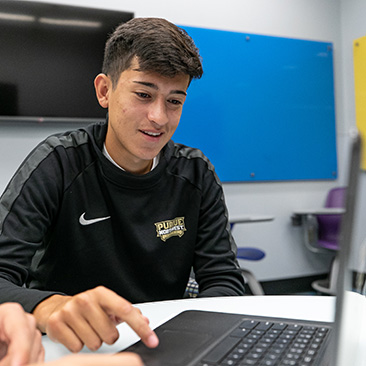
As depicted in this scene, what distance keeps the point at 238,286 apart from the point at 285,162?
221cm

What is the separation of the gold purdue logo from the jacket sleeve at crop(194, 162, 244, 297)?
69 millimetres

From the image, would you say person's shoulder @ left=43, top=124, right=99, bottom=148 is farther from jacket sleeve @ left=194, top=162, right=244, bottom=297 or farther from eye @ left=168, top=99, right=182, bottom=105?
jacket sleeve @ left=194, top=162, right=244, bottom=297

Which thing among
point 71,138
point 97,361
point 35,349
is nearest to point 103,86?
point 71,138

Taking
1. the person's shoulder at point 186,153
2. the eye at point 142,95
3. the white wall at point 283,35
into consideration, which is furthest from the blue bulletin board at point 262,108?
the eye at point 142,95

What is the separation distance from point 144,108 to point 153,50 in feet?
0.47

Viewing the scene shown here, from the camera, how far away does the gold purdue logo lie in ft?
3.73

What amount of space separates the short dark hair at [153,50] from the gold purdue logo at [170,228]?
0.39 meters

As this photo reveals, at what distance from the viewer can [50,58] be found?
2.41 metres

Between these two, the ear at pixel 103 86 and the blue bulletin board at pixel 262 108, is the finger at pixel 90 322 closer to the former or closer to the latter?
the ear at pixel 103 86

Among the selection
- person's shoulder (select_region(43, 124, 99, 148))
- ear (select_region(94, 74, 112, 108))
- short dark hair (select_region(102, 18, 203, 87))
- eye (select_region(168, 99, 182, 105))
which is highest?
short dark hair (select_region(102, 18, 203, 87))

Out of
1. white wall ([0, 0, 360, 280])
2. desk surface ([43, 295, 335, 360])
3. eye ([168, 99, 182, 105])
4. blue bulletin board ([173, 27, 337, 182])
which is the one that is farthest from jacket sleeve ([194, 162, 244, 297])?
white wall ([0, 0, 360, 280])

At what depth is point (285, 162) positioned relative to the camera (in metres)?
3.17

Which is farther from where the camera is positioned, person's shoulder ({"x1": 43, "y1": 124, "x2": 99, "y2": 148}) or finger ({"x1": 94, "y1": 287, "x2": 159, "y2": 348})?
person's shoulder ({"x1": 43, "y1": 124, "x2": 99, "y2": 148})

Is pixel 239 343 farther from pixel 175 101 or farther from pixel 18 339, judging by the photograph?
pixel 175 101
